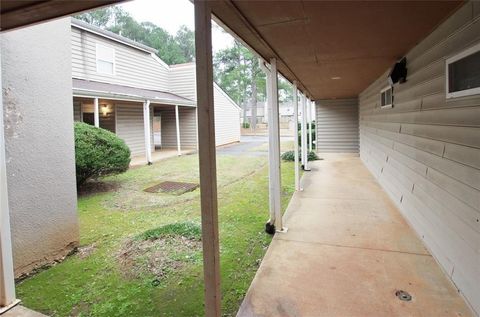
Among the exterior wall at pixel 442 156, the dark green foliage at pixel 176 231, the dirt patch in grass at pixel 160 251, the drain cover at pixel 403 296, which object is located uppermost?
the exterior wall at pixel 442 156

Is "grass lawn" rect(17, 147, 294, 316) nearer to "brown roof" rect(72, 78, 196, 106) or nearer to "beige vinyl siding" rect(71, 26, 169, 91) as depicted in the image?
"brown roof" rect(72, 78, 196, 106)

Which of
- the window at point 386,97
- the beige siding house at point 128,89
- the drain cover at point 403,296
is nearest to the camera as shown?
the drain cover at point 403,296

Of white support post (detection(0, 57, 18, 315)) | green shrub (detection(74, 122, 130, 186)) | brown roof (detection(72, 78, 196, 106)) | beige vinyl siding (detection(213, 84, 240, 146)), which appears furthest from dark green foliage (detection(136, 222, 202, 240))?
beige vinyl siding (detection(213, 84, 240, 146))

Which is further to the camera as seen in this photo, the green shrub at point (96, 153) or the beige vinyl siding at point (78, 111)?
the beige vinyl siding at point (78, 111)

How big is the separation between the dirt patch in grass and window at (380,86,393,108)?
155 inches

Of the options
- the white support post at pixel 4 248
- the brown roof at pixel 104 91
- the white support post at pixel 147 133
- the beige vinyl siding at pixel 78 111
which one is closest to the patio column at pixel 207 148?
the white support post at pixel 4 248

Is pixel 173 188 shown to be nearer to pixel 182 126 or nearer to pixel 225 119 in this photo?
pixel 182 126

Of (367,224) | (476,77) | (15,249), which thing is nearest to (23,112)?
(15,249)

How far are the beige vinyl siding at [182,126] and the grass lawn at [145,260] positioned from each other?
8.03m

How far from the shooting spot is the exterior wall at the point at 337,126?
11.6 m

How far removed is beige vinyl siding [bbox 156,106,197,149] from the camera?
45.9 feet

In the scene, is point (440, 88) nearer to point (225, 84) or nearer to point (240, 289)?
point (240, 289)

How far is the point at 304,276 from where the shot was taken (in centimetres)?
279

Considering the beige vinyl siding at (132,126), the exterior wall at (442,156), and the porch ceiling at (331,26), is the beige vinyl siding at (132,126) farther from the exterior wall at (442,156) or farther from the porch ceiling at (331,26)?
the exterior wall at (442,156)
